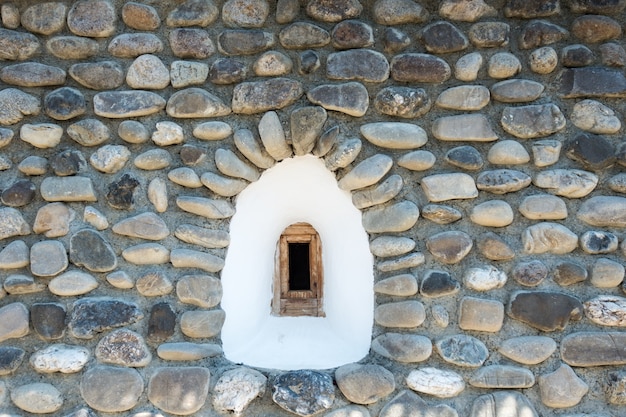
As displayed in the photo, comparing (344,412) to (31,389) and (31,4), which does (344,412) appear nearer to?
(31,389)

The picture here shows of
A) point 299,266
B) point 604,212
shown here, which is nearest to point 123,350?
point 299,266

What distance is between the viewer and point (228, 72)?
7.50 ft

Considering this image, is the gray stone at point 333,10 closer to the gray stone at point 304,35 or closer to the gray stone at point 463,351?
the gray stone at point 304,35

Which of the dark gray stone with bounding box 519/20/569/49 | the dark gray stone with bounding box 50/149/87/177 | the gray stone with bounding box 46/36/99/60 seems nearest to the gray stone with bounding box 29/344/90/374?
the dark gray stone with bounding box 50/149/87/177

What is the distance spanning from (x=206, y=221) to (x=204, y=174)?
174 mm

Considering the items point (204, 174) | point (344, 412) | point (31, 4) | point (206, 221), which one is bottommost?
point (344, 412)

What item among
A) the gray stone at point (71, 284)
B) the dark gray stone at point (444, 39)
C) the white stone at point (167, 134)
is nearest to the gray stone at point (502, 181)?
the dark gray stone at point (444, 39)

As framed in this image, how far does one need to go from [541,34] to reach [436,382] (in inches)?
51.2

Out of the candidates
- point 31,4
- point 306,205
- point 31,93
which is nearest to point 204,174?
point 306,205

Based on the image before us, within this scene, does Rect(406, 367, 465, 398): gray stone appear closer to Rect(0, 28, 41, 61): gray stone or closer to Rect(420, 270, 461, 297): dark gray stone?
Rect(420, 270, 461, 297): dark gray stone

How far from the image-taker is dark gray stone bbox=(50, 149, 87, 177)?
7.41ft

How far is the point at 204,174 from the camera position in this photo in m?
2.26

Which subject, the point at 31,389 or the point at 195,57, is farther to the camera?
the point at 195,57

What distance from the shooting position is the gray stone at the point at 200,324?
2205mm
